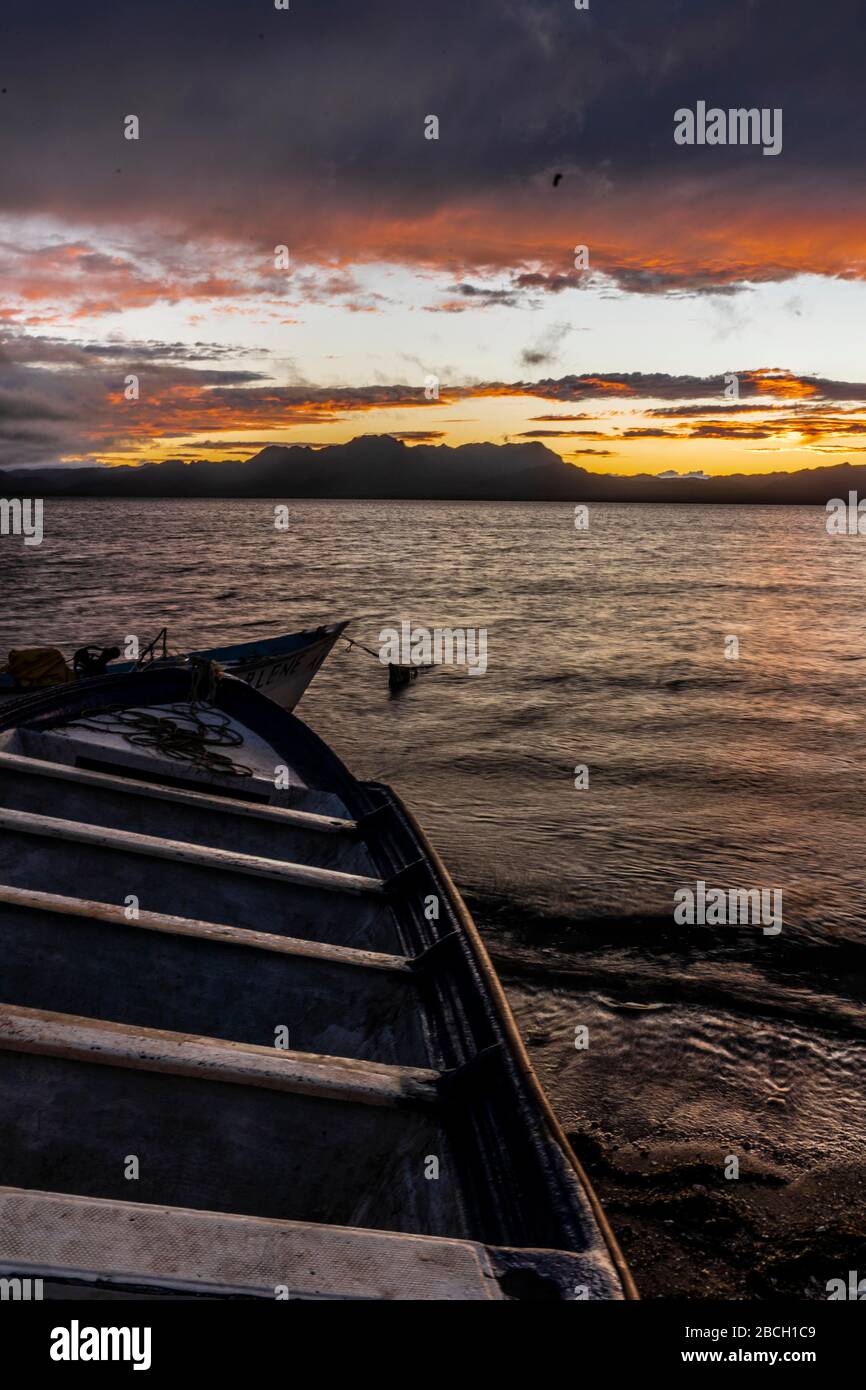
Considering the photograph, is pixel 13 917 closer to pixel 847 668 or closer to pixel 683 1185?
pixel 683 1185

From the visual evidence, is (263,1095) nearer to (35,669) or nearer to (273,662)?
(35,669)

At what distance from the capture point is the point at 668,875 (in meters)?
10.7

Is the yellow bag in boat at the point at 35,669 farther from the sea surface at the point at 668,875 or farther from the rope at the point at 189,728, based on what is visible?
the sea surface at the point at 668,875

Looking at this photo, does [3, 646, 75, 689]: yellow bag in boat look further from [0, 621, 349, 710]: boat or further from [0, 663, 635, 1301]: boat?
[0, 663, 635, 1301]: boat

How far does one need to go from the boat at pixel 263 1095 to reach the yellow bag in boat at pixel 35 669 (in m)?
8.71

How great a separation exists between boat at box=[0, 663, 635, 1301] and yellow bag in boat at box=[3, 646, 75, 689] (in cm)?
871

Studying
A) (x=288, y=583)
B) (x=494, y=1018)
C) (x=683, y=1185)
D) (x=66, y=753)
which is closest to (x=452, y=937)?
(x=494, y=1018)

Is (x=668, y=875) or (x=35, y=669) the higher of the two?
(x=35, y=669)

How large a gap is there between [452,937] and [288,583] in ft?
180

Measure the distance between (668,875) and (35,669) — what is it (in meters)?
9.47

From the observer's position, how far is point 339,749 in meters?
17.8

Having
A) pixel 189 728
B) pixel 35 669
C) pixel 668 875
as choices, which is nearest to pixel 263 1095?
pixel 189 728

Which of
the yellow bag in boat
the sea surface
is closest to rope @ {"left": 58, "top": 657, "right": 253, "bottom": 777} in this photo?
the sea surface

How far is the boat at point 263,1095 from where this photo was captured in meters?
2.46
